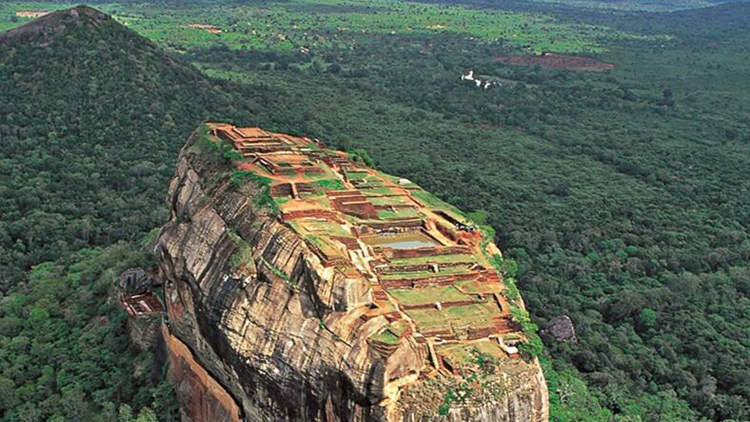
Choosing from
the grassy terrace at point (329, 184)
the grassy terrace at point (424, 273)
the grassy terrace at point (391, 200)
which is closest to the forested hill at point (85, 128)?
the grassy terrace at point (329, 184)

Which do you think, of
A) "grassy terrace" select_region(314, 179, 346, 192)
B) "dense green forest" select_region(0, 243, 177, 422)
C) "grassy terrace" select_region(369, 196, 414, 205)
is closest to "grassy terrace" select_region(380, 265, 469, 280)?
"grassy terrace" select_region(369, 196, 414, 205)

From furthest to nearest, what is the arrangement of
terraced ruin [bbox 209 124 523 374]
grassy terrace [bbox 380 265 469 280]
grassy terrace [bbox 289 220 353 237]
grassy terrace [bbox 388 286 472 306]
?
grassy terrace [bbox 289 220 353 237] < grassy terrace [bbox 380 265 469 280] < grassy terrace [bbox 388 286 472 306] < terraced ruin [bbox 209 124 523 374]

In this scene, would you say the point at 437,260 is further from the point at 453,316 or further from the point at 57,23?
the point at 57,23

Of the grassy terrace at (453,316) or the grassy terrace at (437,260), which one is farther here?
the grassy terrace at (437,260)

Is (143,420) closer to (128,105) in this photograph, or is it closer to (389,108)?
(128,105)

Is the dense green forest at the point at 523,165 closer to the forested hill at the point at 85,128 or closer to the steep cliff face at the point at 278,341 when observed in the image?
the forested hill at the point at 85,128

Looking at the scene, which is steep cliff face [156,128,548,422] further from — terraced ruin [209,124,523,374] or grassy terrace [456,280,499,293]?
grassy terrace [456,280,499,293]
